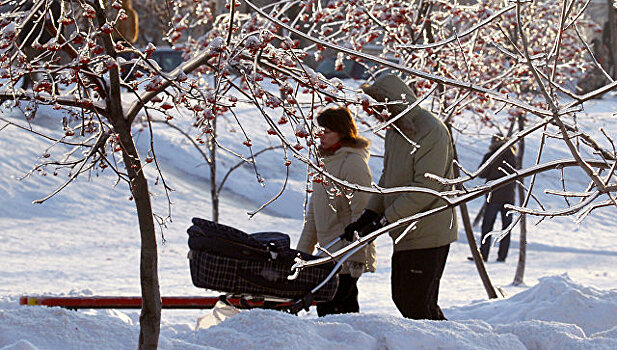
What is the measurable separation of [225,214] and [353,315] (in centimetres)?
945

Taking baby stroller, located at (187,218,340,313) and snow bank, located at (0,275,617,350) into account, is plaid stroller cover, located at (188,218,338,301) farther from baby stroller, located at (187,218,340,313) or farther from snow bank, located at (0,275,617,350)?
snow bank, located at (0,275,617,350)

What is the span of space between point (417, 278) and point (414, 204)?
0.49 metres

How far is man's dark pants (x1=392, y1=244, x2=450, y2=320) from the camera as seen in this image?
512 centimetres

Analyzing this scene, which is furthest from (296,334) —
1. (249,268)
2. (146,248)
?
(146,248)

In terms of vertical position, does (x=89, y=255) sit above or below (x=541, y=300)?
below

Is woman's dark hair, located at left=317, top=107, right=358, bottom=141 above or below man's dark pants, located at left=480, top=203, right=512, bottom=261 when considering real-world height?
above

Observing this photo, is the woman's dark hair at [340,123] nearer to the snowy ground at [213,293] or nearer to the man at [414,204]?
the man at [414,204]

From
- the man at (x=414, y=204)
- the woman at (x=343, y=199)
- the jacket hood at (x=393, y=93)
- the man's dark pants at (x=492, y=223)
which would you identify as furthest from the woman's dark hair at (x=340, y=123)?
the man's dark pants at (x=492, y=223)

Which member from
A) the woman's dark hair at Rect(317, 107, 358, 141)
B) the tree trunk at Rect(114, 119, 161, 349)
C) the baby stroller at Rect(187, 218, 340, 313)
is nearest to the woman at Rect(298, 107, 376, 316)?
the woman's dark hair at Rect(317, 107, 358, 141)

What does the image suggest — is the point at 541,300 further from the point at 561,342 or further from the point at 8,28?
the point at 8,28

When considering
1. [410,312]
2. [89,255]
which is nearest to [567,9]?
[410,312]

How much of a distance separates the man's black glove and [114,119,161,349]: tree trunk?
66.2 inches

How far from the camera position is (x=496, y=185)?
2.84m

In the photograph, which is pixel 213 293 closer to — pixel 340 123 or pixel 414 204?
pixel 340 123
